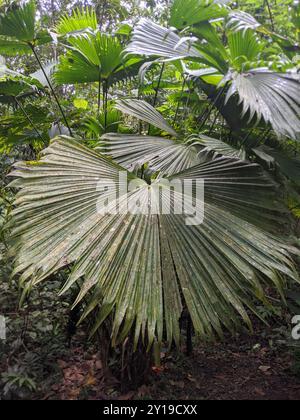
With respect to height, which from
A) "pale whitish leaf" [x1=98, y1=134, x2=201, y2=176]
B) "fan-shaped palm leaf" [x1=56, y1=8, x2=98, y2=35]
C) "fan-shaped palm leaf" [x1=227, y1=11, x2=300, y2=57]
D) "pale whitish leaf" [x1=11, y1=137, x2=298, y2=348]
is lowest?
"pale whitish leaf" [x1=11, y1=137, x2=298, y2=348]

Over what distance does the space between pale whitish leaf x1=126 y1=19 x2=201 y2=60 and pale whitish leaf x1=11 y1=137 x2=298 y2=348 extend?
1.83 ft

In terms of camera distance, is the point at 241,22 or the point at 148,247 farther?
the point at 241,22

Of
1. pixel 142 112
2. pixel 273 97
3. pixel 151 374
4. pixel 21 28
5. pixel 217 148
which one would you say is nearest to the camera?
pixel 273 97

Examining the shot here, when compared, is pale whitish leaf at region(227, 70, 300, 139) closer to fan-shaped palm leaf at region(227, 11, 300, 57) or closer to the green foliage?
the green foliage

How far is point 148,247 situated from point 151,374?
3.34ft

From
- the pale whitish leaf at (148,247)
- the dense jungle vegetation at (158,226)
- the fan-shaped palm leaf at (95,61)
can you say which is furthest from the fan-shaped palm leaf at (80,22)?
the pale whitish leaf at (148,247)

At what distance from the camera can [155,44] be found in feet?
6.24

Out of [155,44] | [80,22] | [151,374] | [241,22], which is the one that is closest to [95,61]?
[80,22]

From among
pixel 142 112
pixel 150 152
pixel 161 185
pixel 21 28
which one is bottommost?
pixel 161 185

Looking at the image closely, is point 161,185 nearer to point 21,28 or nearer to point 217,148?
point 217,148

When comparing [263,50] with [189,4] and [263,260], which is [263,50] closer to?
[189,4]

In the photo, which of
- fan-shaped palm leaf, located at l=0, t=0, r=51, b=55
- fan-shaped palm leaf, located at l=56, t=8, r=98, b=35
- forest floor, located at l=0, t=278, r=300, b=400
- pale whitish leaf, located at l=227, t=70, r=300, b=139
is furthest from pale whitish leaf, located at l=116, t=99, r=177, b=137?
forest floor, located at l=0, t=278, r=300, b=400

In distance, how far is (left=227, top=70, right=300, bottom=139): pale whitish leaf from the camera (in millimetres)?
1481

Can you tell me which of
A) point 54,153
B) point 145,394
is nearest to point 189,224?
point 54,153
